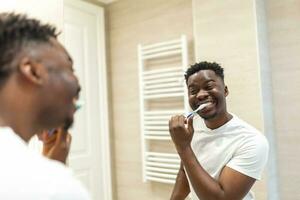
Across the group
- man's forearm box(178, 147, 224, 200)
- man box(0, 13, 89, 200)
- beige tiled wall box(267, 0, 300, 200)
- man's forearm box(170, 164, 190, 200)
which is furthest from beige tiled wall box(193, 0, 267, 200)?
man box(0, 13, 89, 200)

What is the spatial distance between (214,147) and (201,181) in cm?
18

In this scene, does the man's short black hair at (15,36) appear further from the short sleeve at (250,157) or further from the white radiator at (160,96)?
the white radiator at (160,96)

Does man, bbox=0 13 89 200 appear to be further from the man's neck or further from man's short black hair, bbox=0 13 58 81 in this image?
the man's neck

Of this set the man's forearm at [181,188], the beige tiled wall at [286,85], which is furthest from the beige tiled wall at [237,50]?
the man's forearm at [181,188]

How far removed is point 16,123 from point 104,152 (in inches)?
67.5

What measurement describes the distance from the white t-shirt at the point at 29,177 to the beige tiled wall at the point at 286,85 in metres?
1.30

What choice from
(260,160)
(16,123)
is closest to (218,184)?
(260,160)

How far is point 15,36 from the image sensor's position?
0.47 metres

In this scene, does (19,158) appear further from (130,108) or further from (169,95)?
(130,108)

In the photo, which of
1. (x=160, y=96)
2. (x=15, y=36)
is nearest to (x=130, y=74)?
(x=160, y=96)

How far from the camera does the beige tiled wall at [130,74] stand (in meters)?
1.94

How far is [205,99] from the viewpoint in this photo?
117 cm

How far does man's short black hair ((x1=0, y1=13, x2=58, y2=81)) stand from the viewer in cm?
46

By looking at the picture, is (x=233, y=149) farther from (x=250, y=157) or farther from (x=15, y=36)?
(x=15, y=36)
